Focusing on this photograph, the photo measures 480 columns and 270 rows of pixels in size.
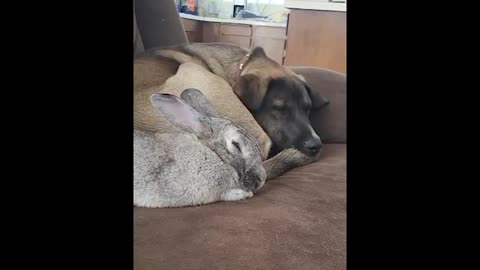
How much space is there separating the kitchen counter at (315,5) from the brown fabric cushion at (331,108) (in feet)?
0.35

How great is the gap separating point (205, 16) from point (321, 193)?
0.36m

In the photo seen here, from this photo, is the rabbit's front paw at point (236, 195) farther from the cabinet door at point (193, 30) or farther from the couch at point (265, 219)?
the cabinet door at point (193, 30)

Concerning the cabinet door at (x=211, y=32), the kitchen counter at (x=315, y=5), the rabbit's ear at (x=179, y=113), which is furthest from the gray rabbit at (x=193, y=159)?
the kitchen counter at (x=315, y=5)

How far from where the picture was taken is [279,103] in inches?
33.6

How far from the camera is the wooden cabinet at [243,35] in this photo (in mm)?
830

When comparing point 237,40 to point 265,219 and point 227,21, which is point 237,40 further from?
point 265,219

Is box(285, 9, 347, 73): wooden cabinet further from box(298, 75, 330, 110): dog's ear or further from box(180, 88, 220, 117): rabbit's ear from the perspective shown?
box(180, 88, 220, 117): rabbit's ear

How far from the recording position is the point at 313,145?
859 millimetres

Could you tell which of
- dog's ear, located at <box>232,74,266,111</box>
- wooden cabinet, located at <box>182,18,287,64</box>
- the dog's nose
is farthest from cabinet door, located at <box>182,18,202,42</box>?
the dog's nose

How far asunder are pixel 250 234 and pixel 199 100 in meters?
0.23

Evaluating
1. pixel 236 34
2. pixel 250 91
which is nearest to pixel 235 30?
pixel 236 34
